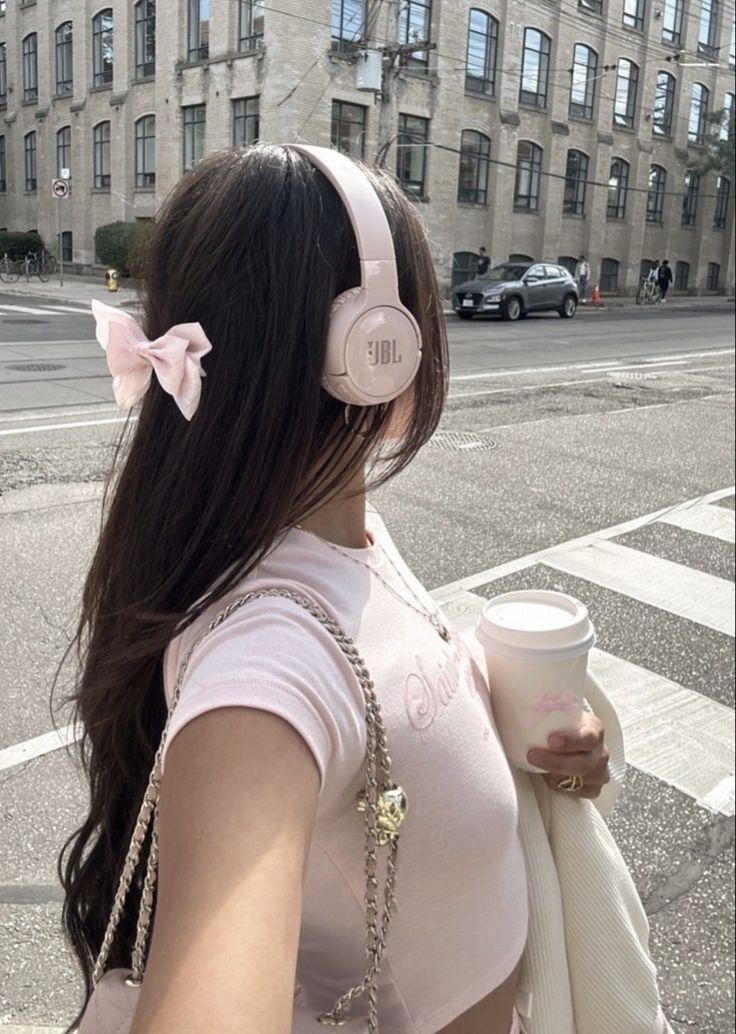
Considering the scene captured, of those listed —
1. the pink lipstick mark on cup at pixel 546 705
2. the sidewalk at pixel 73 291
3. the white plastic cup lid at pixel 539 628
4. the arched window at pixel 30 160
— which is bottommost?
the pink lipstick mark on cup at pixel 546 705

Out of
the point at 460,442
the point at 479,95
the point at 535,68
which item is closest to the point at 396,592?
the point at 479,95

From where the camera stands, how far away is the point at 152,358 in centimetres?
92

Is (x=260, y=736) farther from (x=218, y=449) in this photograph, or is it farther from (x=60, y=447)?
(x=60, y=447)

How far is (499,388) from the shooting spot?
399 inches

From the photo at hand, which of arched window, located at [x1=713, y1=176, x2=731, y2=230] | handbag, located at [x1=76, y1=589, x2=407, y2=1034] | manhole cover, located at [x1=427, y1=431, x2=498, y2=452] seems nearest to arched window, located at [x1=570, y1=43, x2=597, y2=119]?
arched window, located at [x1=713, y1=176, x2=731, y2=230]

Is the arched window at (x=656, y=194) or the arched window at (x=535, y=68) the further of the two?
the arched window at (x=656, y=194)

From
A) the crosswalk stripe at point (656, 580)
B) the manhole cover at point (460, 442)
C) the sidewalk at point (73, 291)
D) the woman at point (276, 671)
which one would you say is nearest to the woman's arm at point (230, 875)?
the woman at point (276, 671)

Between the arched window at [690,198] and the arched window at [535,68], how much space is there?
2.07ft

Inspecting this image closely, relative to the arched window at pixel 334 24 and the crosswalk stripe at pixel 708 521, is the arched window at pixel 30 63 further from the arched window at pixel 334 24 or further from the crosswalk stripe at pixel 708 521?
the crosswalk stripe at pixel 708 521

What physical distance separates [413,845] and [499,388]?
30.9 feet

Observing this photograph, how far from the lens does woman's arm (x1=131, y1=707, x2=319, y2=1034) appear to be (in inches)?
26.9

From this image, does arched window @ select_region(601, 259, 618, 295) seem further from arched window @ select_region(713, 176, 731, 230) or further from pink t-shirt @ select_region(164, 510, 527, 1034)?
pink t-shirt @ select_region(164, 510, 527, 1034)

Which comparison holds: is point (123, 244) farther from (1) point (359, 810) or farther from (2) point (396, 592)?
(1) point (359, 810)

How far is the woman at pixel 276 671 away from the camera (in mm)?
735
